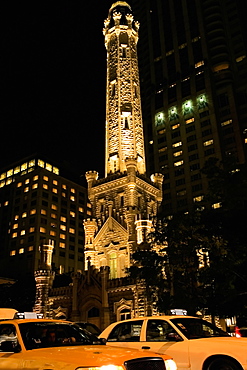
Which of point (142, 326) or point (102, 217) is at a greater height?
point (102, 217)

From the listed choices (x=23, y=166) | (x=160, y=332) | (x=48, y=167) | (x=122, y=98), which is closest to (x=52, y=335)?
(x=160, y=332)

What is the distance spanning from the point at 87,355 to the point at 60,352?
63 cm

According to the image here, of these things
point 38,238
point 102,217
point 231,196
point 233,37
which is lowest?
point 231,196

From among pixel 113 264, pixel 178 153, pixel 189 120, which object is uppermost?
pixel 189 120

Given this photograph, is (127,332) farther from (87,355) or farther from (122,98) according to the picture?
(122,98)

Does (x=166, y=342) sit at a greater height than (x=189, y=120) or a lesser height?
lesser

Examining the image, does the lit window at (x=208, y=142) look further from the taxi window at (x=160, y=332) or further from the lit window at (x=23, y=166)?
the taxi window at (x=160, y=332)

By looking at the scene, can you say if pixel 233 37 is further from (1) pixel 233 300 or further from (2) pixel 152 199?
(1) pixel 233 300

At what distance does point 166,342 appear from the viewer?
384 inches

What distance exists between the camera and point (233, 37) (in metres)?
101

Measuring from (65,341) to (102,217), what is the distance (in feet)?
120

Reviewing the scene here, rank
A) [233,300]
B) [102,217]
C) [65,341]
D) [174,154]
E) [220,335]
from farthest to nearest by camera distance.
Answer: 1. [174,154]
2. [102,217]
3. [233,300]
4. [220,335]
5. [65,341]

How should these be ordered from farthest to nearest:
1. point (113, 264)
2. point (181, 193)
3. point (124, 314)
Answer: point (181, 193) → point (113, 264) → point (124, 314)

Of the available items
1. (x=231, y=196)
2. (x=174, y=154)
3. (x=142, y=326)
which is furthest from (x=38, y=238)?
(x=142, y=326)
